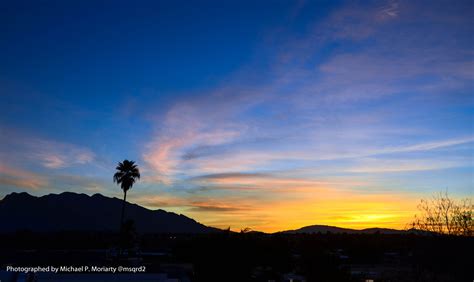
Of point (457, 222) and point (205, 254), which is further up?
point (457, 222)

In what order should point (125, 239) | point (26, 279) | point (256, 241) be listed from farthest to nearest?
point (125, 239)
point (256, 241)
point (26, 279)

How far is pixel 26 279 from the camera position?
42.2 feet

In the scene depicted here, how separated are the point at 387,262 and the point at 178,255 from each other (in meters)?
26.6

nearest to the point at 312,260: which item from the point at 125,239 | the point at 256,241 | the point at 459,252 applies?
the point at 256,241

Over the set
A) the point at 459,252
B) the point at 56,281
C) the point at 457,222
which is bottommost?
the point at 56,281

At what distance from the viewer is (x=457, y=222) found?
64.9 feet

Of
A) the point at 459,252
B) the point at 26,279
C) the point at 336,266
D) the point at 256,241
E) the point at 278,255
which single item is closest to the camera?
the point at 26,279

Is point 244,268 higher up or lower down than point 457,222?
lower down

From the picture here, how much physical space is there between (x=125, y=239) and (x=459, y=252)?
45.7 metres

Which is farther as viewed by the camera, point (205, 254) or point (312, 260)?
point (312, 260)

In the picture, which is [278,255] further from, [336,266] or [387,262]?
[387,262]

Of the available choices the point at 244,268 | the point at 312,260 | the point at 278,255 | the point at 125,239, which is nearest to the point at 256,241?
the point at 244,268

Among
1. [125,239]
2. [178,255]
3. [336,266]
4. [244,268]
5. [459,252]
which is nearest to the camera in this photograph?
[244,268]

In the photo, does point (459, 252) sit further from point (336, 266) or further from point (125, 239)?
point (125, 239)
